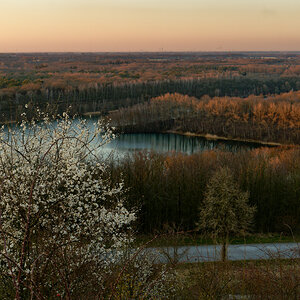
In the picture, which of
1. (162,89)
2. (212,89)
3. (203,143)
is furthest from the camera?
(212,89)

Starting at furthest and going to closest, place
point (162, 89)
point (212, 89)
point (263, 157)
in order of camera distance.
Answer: point (212, 89) → point (162, 89) → point (263, 157)

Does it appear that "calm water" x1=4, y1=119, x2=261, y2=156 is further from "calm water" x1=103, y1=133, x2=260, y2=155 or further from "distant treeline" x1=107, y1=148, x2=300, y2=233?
"distant treeline" x1=107, y1=148, x2=300, y2=233

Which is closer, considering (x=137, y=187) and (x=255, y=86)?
(x=137, y=187)

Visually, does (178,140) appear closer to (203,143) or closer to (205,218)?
(203,143)

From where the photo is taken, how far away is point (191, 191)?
32.0 m

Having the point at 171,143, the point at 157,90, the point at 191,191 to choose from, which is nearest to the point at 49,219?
the point at 191,191

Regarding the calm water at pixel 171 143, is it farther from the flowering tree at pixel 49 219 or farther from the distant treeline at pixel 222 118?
the flowering tree at pixel 49 219

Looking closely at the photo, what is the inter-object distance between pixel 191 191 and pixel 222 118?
2299 inches

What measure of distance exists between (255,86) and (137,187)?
414 ft

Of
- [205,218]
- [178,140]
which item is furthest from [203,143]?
[205,218]

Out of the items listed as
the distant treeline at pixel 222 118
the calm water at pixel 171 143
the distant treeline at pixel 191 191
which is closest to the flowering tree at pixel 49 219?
the distant treeline at pixel 191 191

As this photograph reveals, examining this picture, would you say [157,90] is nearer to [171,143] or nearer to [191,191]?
[171,143]

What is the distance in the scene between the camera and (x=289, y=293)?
765cm

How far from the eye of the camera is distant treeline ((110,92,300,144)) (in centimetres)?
7838
